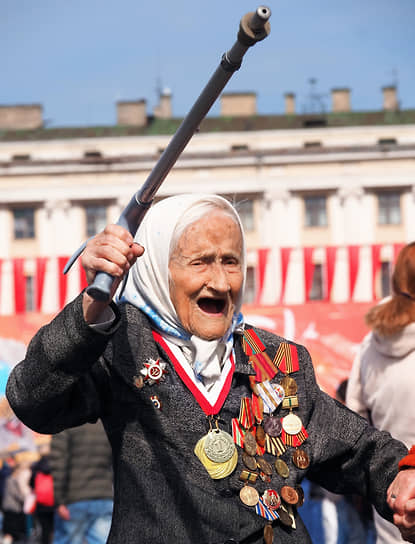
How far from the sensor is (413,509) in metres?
2.16

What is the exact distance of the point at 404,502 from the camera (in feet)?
7.16

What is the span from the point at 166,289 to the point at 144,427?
403 mm

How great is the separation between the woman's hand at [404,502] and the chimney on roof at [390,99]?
2048 inches

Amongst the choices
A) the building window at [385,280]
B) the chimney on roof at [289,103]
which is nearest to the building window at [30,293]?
the building window at [385,280]

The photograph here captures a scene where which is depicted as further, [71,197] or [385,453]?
[71,197]

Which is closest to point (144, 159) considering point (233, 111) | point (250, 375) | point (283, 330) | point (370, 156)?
point (233, 111)

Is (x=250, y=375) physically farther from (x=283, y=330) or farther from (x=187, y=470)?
(x=283, y=330)

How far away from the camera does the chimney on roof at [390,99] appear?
52.1m

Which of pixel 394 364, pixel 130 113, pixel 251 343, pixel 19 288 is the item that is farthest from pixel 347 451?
pixel 130 113

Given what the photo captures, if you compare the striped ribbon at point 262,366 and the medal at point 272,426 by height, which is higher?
the striped ribbon at point 262,366

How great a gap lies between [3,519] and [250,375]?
7.15m

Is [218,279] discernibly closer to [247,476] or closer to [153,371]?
[153,371]

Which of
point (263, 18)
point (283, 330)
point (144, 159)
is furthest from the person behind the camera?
point (144, 159)

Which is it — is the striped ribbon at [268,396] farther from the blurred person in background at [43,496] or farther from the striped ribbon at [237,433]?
the blurred person in background at [43,496]
